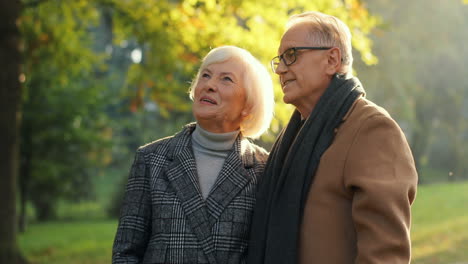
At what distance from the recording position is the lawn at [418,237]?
10078 millimetres

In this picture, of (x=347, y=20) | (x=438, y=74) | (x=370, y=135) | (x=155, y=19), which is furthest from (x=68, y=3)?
(x=438, y=74)

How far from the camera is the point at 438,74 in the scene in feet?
83.5

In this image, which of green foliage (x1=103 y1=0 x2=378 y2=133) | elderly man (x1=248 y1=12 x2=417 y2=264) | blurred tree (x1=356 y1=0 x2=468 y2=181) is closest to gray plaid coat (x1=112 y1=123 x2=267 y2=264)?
elderly man (x1=248 y1=12 x2=417 y2=264)

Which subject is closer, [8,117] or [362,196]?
[362,196]

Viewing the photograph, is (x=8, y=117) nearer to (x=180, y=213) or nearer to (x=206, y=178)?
(x=206, y=178)

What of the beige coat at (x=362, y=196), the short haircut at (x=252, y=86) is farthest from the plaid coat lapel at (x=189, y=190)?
the beige coat at (x=362, y=196)

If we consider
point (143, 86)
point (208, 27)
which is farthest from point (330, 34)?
point (143, 86)

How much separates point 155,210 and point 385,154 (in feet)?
3.67

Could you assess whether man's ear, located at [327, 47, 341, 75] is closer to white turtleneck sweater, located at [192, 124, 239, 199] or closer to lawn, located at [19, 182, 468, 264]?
white turtleneck sweater, located at [192, 124, 239, 199]

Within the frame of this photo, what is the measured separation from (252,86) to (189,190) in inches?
25.0

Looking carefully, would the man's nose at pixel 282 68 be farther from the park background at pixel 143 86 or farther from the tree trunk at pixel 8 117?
the tree trunk at pixel 8 117

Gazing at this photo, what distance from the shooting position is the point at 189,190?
9.54ft

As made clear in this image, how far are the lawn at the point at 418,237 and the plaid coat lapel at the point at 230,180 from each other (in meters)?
6.70

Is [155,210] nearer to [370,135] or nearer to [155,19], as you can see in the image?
[370,135]
